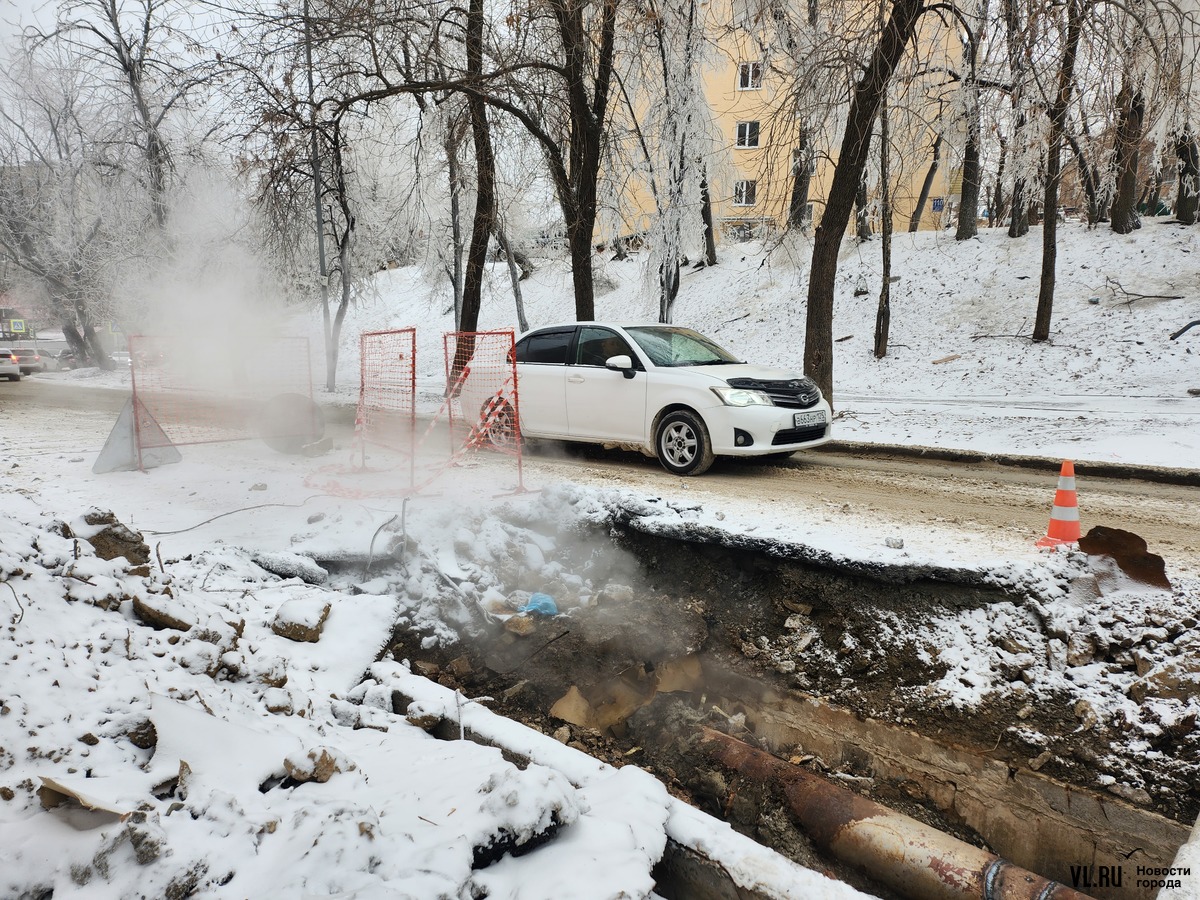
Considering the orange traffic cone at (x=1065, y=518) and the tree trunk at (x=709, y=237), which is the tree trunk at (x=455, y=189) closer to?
the tree trunk at (x=709, y=237)

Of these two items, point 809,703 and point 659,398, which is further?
point 659,398

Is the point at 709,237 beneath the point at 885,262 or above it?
above

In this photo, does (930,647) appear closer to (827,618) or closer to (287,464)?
(827,618)

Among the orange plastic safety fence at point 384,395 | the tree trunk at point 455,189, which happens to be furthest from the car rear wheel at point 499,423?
the tree trunk at point 455,189

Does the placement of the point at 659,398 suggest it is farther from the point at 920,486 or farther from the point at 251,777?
the point at 251,777

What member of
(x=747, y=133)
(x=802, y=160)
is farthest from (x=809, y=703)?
(x=747, y=133)

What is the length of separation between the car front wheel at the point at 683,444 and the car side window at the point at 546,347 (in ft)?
5.47

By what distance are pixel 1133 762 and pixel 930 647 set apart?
103cm

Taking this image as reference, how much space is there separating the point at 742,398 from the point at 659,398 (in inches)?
36.8

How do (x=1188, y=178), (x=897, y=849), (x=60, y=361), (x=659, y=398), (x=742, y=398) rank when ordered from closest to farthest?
(x=897, y=849)
(x=742, y=398)
(x=659, y=398)
(x=1188, y=178)
(x=60, y=361)

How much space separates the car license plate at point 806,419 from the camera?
7250 millimetres

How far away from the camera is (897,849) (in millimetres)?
2715

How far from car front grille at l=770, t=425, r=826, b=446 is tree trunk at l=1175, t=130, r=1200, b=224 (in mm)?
13022

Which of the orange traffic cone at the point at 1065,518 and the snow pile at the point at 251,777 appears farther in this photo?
the orange traffic cone at the point at 1065,518
